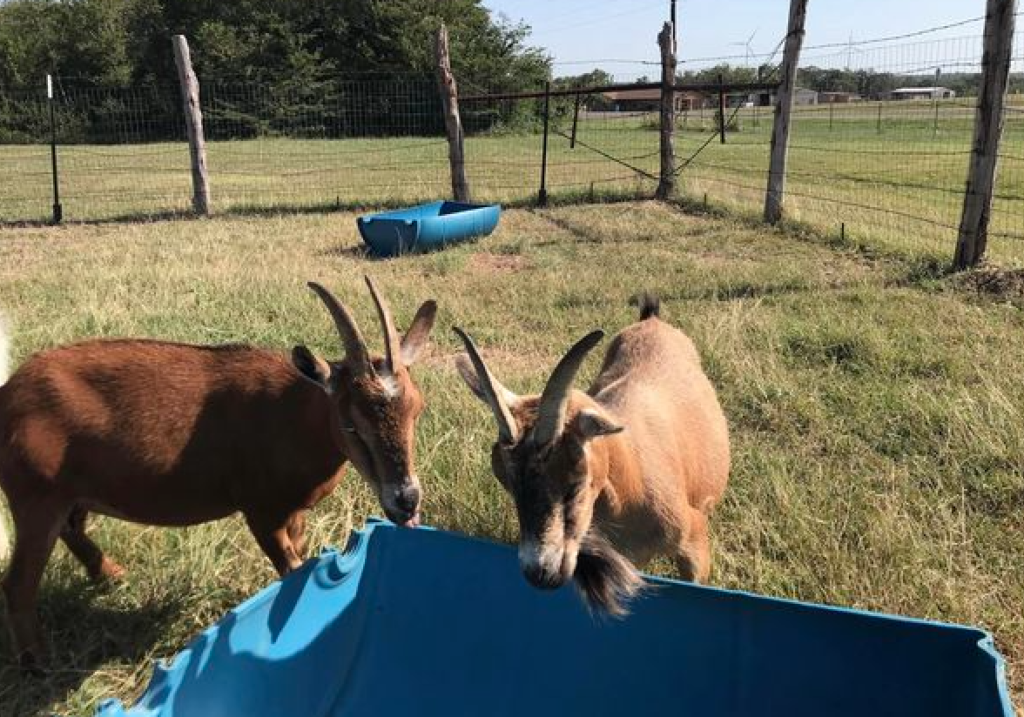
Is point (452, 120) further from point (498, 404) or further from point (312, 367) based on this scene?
point (498, 404)

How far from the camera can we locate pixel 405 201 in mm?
14531

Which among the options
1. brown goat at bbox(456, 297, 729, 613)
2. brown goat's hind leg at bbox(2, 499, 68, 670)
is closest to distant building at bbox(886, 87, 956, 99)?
brown goat at bbox(456, 297, 729, 613)

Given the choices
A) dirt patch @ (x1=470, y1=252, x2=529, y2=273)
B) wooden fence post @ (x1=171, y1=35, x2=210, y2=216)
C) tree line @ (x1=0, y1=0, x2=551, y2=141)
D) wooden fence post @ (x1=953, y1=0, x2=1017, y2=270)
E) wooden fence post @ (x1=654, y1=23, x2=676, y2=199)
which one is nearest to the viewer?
wooden fence post @ (x1=953, y1=0, x2=1017, y2=270)

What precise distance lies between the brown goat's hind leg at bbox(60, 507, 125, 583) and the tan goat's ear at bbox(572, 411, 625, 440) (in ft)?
7.07

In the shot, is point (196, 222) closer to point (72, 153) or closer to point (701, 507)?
point (701, 507)

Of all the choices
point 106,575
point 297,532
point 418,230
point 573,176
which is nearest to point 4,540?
point 106,575

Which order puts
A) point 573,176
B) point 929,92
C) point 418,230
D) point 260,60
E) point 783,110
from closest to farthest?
point 418,230 < point 783,110 < point 573,176 < point 929,92 < point 260,60

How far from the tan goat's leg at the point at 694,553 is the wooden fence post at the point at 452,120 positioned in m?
11.1

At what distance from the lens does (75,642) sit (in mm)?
3199

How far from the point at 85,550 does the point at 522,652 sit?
1.78m

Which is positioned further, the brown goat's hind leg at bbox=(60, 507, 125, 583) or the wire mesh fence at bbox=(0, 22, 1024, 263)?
the wire mesh fence at bbox=(0, 22, 1024, 263)

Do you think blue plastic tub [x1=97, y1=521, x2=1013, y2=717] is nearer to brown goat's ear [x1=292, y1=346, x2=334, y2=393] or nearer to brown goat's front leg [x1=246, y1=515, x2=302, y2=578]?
brown goat's front leg [x1=246, y1=515, x2=302, y2=578]

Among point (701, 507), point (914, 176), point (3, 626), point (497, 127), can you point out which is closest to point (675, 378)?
point (701, 507)

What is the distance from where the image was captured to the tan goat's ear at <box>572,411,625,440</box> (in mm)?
2348
